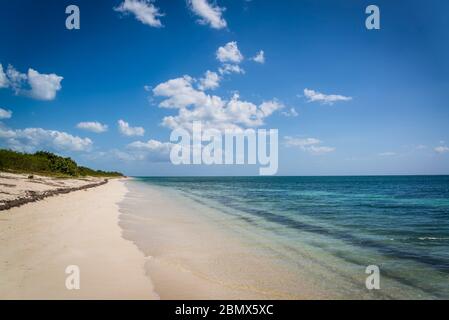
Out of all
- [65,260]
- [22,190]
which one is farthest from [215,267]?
[22,190]

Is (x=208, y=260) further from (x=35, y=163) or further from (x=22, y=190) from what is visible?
(x=35, y=163)

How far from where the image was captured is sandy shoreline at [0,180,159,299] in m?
6.73

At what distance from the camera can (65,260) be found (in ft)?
29.6

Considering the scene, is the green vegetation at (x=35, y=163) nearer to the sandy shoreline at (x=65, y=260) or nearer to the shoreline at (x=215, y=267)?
the sandy shoreline at (x=65, y=260)

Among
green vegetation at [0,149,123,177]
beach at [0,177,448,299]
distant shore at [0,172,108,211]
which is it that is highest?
green vegetation at [0,149,123,177]

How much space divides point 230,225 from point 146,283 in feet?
36.1

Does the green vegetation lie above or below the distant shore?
above

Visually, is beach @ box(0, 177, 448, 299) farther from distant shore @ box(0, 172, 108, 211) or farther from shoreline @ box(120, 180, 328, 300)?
distant shore @ box(0, 172, 108, 211)

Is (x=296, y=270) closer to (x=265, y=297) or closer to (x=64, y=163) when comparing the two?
(x=265, y=297)

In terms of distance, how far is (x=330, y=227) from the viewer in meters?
17.7

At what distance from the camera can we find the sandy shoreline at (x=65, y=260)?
6.73m

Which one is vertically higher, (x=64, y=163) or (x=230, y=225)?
(x=64, y=163)

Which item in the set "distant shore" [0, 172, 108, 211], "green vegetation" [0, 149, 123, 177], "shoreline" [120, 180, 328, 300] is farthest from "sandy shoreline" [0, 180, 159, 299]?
"green vegetation" [0, 149, 123, 177]
